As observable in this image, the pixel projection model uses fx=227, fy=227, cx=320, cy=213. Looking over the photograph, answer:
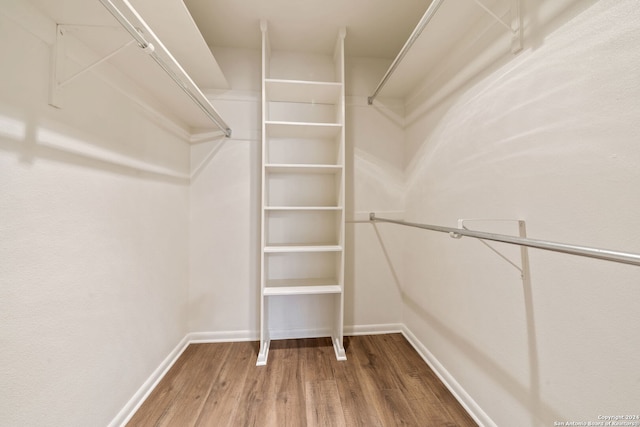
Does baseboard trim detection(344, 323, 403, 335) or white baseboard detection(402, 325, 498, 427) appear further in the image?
baseboard trim detection(344, 323, 403, 335)

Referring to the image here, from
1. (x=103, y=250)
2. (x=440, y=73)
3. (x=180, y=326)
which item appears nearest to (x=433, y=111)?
(x=440, y=73)

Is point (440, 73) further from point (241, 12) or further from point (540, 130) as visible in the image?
point (241, 12)

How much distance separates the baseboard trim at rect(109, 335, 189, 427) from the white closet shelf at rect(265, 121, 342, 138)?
1.75 metres

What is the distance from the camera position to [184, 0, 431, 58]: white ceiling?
1479 mm

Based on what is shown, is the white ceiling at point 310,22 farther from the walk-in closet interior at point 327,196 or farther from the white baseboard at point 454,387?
the white baseboard at point 454,387

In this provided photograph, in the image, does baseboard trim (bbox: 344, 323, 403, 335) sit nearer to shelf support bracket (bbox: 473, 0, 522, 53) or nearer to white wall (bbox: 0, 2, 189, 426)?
white wall (bbox: 0, 2, 189, 426)

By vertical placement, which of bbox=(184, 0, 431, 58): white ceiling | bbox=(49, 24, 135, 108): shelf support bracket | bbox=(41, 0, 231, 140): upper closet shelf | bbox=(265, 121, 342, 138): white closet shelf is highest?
bbox=(184, 0, 431, 58): white ceiling

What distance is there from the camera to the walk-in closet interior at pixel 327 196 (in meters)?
0.70

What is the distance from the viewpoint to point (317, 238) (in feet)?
6.33

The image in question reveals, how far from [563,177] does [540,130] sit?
0.66 feet

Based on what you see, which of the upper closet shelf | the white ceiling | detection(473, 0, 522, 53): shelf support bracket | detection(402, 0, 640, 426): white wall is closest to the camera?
detection(402, 0, 640, 426): white wall

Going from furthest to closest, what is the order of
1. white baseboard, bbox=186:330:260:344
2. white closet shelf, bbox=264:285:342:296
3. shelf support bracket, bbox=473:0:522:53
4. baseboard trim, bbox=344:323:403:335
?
1. baseboard trim, bbox=344:323:403:335
2. white baseboard, bbox=186:330:260:344
3. white closet shelf, bbox=264:285:342:296
4. shelf support bracket, bbox=473:0:522:53

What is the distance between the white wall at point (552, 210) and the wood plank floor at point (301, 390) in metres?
0.29

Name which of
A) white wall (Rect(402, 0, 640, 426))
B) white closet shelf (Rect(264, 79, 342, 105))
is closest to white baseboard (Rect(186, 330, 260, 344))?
white wall (Rect(402, 0, 640, 426))
